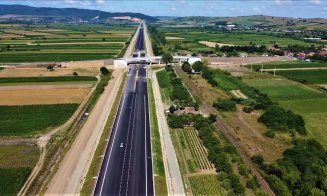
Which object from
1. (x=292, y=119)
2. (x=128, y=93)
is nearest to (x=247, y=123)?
(x=292, y=119)

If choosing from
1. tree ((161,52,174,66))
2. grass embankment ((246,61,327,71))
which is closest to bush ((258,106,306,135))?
grass embankment ((246,61,327,71))

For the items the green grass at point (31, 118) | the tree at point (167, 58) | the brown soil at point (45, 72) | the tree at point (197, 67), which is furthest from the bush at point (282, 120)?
the tree at point (167, 58)

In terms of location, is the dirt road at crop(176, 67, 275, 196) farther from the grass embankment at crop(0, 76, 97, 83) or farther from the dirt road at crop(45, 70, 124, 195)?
the grass embankment at crop(0, 76, 97, 83)

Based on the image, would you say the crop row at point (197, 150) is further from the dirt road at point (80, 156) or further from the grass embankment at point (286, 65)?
the grass embankment at point (286, 65)

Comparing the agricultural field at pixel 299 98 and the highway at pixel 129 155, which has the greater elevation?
the agricultural field at pixel 299 98

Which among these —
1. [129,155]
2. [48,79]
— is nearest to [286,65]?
[48,79]
